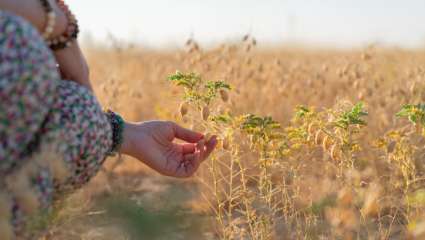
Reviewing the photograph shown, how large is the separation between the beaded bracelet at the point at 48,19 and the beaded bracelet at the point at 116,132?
24 cm

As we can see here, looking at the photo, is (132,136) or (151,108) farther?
(151,108)

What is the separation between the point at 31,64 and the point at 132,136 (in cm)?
45

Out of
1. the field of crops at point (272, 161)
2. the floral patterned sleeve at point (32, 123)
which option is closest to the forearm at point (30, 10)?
the floral patterned sleeve at point (32, 123)

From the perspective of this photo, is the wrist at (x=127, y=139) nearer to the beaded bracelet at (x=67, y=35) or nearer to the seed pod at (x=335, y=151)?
the beaded bracelet at (x=67, y=35)

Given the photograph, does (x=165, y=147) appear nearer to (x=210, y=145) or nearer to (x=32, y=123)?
(x=210, y=145)

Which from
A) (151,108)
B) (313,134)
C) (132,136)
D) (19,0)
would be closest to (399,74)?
(151,108)

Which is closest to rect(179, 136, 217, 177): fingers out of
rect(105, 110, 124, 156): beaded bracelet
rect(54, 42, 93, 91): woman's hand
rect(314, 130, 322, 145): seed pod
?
rect(105, 110, 124, 156): beaded bracelet

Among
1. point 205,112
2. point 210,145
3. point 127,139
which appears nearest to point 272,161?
point 205,112

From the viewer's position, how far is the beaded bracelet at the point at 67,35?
1.44 metres

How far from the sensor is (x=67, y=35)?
145cm

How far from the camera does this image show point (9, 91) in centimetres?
119

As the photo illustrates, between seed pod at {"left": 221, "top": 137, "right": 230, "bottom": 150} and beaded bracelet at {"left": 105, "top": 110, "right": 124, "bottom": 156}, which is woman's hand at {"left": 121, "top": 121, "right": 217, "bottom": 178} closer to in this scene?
beaded bracelet at {"left": 105, "top": 110, "right": 124, "bottom": 156}

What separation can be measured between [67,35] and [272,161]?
0.93 m

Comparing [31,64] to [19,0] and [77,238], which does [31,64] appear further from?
[77,238]
